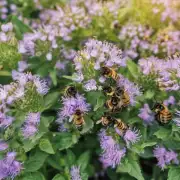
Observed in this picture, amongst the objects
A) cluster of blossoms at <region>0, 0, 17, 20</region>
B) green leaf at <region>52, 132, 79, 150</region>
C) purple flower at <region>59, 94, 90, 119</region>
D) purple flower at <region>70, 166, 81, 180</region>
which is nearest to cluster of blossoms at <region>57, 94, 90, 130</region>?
purple flower at <region>59, 94, 90, 119</region>

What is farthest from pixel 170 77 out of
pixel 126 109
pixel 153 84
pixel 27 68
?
pixel 27 68

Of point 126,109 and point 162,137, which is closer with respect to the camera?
point 162,137

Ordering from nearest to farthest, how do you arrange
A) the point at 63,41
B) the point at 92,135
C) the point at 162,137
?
the point at 162,137
the point at 92,135
the point at 63,41

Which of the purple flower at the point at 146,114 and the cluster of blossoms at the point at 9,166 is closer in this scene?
the cluster of blossoms at the point at 9,166

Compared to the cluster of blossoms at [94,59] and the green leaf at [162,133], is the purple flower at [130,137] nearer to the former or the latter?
the green leaf at [162,133]

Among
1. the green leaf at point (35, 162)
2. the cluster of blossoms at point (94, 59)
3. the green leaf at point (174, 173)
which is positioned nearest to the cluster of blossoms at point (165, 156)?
the green leaf at point (174, 173)

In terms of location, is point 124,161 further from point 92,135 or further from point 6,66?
point 6,66
